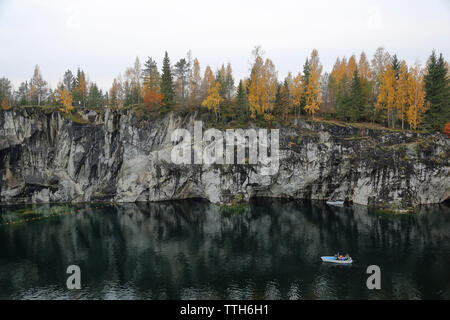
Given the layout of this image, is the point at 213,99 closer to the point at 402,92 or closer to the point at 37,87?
the point at 402,92

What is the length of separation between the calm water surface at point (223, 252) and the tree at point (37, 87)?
3823 centimetres

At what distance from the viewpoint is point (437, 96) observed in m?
59.1

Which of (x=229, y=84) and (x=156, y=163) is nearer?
(x=156, y=163)

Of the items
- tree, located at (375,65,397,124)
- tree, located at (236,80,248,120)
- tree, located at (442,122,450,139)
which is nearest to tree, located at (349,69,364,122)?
tree, located at (375,65,397,124)

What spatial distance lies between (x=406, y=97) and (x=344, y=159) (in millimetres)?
19470

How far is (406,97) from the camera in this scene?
60.6 metres

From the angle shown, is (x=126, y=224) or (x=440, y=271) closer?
(x=440, y=271)

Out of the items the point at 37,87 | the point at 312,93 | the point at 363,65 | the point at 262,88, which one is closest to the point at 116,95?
Result: the point at 37,87

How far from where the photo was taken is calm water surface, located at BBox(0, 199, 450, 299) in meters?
26.9

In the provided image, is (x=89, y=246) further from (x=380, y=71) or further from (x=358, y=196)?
(x=380, y=71)

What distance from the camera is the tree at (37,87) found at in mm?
78938

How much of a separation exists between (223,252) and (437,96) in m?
57.7

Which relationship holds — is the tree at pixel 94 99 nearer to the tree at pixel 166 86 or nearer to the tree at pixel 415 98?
the tree at pixel 166 86
